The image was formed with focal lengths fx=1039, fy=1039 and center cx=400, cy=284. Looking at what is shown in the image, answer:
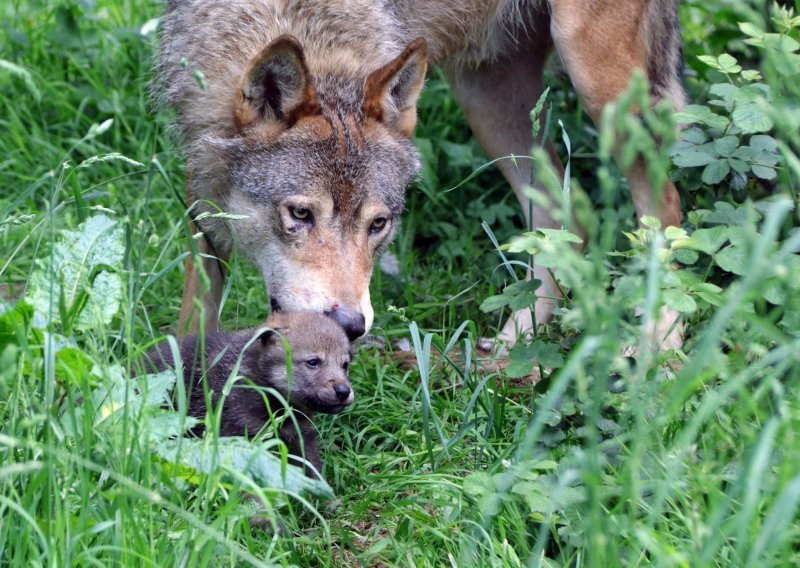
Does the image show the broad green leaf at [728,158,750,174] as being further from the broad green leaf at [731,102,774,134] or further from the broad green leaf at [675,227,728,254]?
the broad green leaf at [675,227,728,254]

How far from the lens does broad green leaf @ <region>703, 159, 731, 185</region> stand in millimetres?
3656

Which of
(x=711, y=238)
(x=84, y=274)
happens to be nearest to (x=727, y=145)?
(x=711, y=238)

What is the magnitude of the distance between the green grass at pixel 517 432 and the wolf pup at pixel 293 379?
8.8 inches

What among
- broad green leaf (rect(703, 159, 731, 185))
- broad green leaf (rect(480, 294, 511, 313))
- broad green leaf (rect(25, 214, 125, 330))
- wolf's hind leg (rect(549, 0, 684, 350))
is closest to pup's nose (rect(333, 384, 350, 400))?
broad green leaf (rect(480, 294, 511, 313))

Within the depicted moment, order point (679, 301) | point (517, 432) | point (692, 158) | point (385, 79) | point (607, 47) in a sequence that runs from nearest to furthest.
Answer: point (679, 301) → point (517, 432) → point (692, 158) → point (385, 79) → point (607, 47)

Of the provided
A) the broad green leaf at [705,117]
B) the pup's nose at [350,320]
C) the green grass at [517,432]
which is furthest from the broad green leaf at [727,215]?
the pup's nose at [350,320]

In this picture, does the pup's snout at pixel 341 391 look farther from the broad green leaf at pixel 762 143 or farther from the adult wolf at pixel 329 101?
the broad green leaf at pixel 762 143

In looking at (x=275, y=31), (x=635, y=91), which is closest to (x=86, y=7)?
(x=275, y=31)

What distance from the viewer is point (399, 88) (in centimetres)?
449

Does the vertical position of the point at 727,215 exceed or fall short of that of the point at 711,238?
it falls short

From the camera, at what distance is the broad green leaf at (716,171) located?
3.66m

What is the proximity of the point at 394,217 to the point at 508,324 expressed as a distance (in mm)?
1037

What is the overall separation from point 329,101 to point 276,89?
0.87 ft

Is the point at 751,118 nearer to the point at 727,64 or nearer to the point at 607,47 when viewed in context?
the point at 727,64
